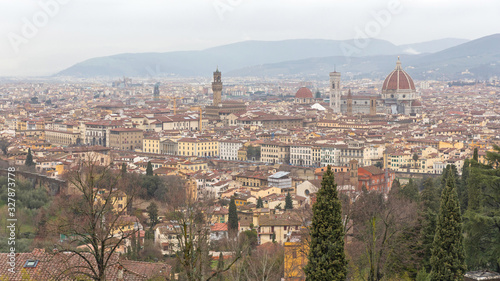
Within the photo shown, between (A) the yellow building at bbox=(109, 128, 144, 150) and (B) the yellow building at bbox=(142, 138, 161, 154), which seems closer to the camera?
(B) the yellow building at bbox=(142, 138, 161, 154)

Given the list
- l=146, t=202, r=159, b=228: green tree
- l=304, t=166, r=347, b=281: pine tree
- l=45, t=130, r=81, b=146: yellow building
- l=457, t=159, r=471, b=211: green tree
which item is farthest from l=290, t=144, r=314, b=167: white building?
l=304, t=166, r=347, b=281: pine tree

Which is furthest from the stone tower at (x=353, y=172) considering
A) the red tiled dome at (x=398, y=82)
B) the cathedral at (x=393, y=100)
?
the red tiled dome at (x=398, y=82)

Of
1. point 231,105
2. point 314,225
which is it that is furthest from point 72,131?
point 314,225

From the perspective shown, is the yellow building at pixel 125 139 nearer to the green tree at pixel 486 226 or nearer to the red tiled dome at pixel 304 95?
the green tree at pixel 486 226

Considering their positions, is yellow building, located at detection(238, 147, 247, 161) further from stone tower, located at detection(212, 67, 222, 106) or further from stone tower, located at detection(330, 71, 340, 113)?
stone tower, located at detection(330, 71, 340, 113)

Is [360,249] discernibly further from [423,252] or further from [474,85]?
[474,85]
